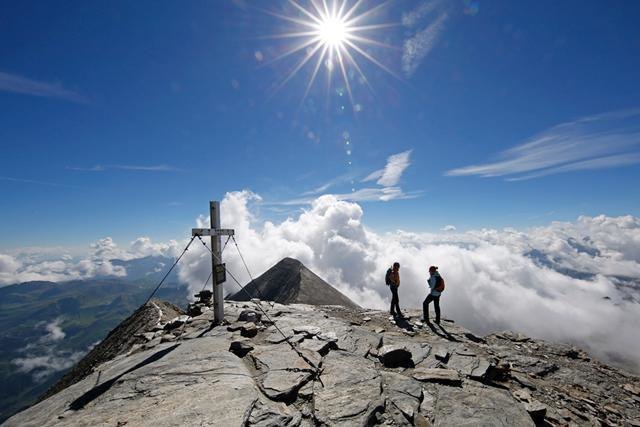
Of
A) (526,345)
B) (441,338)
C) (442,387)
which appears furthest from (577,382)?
(442,387)

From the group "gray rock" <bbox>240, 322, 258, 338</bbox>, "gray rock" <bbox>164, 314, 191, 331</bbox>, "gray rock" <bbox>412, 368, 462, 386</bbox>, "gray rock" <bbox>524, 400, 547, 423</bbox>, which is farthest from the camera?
"gray rock" <bbox>164, 314, 191, 331</bbox>

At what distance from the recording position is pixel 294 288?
44.8 meters

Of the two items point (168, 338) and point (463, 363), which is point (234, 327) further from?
point (463, 363)

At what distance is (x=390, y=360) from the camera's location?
962 centimetres

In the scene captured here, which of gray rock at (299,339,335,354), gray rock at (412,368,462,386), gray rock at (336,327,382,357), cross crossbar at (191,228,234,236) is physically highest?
cross crossbar at (191,228,234,236)

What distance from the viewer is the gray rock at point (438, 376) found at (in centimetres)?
830

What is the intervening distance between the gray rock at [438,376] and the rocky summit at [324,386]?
0.03 meters

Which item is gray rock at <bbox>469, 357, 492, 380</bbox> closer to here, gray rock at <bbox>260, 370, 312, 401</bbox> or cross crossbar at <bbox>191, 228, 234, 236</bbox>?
gray rock at <bbox>260, 370, 312, 401</bbox>

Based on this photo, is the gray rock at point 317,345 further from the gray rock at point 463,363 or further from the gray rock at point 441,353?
the gray rock at point 463,363

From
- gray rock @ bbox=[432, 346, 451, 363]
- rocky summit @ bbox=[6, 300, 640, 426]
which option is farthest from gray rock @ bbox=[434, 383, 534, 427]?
gray rock @ bbox=[432, 346, 451, 363]

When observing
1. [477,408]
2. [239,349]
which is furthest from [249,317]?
[477,408]

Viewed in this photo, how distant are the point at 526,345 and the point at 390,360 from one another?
34.2 ft

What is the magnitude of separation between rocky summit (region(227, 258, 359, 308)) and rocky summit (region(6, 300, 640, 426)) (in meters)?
28.4

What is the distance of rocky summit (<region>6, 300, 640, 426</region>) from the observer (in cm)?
621
